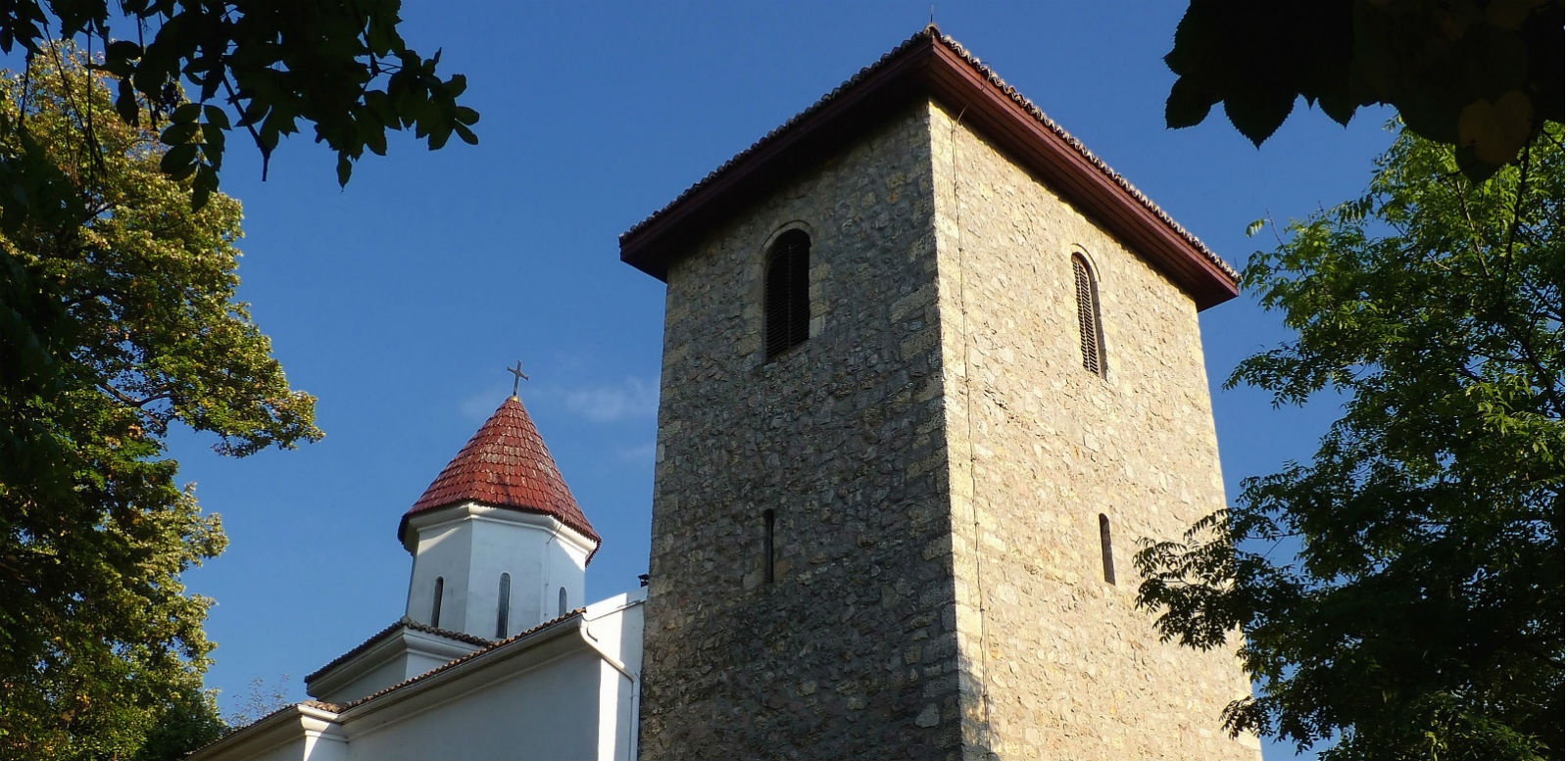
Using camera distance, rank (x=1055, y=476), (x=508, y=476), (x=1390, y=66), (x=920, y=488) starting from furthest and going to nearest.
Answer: (x=508, y=476)
(x=1055, y=476)
(x=920, y=488)
(x=1390, y=66)

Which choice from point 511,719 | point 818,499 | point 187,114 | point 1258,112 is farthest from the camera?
point 511,719

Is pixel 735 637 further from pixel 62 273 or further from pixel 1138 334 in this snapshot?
pixel 62 273

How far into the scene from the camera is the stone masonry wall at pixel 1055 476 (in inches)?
377

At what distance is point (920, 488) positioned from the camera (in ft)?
32.4

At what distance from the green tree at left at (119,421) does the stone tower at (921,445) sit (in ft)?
14.4

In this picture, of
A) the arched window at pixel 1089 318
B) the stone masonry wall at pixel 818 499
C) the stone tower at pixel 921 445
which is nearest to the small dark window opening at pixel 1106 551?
the stone tower at pixel 921 445

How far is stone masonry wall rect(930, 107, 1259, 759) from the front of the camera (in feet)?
31.4

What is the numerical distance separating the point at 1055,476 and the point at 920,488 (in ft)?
5.66

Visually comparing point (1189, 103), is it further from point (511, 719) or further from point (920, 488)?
point (511, 719)

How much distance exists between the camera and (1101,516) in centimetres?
1130

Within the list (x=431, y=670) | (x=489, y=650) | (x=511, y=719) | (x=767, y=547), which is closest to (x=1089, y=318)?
(x=767, y=547)

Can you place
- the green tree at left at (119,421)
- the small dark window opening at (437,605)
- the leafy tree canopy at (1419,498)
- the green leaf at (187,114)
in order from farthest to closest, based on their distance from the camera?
the small dark window opening at (437,605) → the green tree at left at (119,421) → the leafy tree canopy at (1419,498) → the green leaf at (187,114)

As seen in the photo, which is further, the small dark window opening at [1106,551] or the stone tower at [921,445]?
the small dark window opening at [1106,551]

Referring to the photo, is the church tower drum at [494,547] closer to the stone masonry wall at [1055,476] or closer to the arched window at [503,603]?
the arched window at [503,603]
